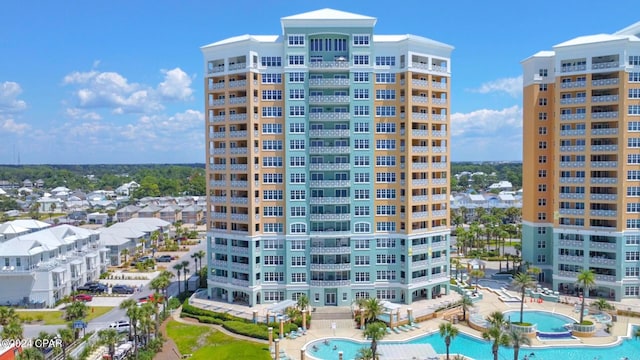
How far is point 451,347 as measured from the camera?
193 ft

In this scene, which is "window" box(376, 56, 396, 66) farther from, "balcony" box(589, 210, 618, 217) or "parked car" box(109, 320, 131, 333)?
"parked car" box(109, 320, 131, 333)

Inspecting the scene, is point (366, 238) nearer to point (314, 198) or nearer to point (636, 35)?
point (314, 198)

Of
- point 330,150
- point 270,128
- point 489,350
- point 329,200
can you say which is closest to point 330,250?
point 329,200

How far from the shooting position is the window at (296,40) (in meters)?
70.6

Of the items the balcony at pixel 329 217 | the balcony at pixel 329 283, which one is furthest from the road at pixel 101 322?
the balcony at pixel 329 217

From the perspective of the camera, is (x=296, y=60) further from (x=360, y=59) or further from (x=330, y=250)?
(x=330, y=250)

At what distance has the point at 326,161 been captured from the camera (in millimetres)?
72250

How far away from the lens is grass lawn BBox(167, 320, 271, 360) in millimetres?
50750

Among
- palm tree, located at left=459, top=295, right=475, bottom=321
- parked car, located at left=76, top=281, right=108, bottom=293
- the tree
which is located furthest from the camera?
parked car, located at left=76, top=281, right=108, bottom=293

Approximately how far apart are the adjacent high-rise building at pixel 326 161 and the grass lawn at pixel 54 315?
1967cm

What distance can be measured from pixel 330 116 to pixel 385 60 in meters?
11.9

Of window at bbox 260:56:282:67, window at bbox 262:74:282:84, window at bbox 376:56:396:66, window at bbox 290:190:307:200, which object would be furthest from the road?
window at bbox 376:56:396:66

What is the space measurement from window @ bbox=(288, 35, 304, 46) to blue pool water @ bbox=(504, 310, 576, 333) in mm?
47512

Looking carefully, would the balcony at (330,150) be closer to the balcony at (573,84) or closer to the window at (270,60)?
the window at (270,60)
